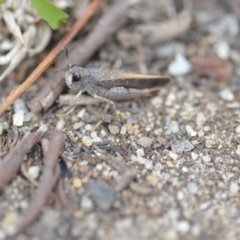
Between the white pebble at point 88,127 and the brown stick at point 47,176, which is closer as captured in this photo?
the brown stick at point 47,176

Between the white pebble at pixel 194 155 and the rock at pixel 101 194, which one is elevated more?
the rock at pixel 101 194

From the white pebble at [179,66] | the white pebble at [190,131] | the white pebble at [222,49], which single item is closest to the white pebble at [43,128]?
the white pebble at [190,131]

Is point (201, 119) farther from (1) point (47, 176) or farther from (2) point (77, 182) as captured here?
(1) point (47, 176)

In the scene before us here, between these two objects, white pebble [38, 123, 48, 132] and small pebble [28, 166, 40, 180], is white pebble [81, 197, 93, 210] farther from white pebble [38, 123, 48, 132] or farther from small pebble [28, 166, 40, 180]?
white pebble [38, 123, 48, 132]

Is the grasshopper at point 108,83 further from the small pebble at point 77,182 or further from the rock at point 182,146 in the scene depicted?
the small pebble at point 77,182

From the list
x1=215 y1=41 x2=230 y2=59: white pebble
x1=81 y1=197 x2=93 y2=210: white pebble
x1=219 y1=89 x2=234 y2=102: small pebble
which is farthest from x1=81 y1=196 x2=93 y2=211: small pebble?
x1=215 y1=41 x2=230 y2=59: white pebble

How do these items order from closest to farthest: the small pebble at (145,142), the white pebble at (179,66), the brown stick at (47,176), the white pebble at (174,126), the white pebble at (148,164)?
the brown stick at (47,176), the white pebble at (148,164), the small pebble at (145,142), the white pebble at (174,126), the white pebble at (179,66)
